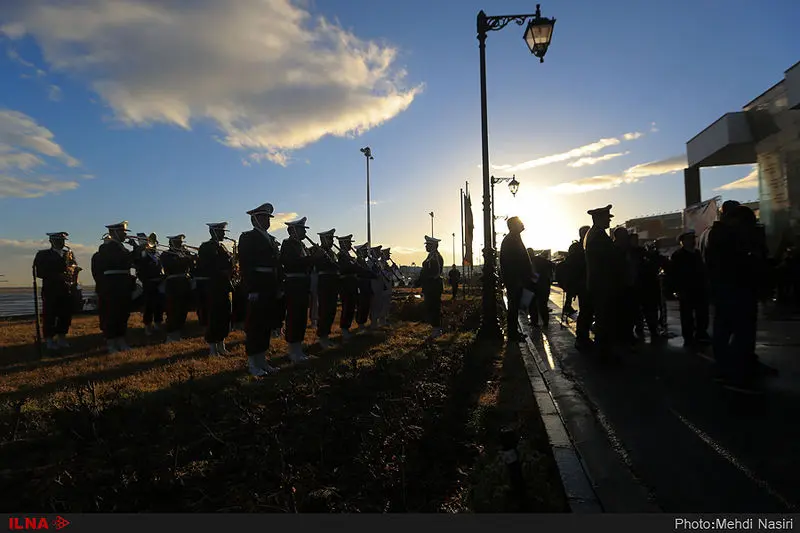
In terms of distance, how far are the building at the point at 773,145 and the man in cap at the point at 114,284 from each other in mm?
18979

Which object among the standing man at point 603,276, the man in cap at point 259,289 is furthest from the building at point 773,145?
the man in cap at point 259,289

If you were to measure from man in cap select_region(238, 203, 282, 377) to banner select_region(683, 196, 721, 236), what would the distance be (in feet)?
50.8

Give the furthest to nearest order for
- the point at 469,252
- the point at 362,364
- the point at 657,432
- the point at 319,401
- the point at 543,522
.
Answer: the point at 469,252 → the point at 362,364 → the point at 319,401 → the point at 657,432 → the point at 543,522

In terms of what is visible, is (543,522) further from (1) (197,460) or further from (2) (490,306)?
(2) (490,306)

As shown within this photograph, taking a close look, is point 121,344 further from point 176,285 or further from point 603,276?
point 603,276

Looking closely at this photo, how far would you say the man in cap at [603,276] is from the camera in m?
7.47

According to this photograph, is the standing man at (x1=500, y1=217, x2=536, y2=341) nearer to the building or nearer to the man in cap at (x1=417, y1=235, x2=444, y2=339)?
the man in cap at (x1=417, y1=235, x2=444, y2=339)

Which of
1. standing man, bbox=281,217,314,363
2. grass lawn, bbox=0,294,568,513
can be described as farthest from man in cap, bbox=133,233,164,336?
standing man, bbox=281,217,314,363

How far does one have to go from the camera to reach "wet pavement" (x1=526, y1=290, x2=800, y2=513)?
3.20 meters

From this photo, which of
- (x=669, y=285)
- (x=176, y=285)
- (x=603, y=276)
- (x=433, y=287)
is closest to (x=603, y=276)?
(x=603, y=276)

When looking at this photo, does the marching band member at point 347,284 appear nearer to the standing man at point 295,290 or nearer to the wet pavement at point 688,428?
the standing man at point 295,290

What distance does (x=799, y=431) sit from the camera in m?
4.24

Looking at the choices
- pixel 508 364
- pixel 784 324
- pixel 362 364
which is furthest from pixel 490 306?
pixel 784 324

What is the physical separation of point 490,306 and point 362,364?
377 centimetres
